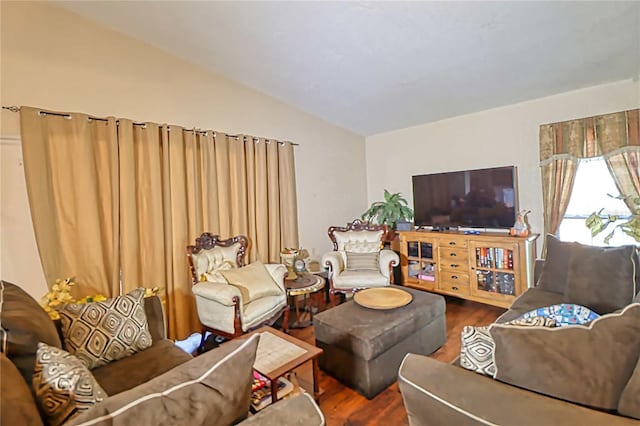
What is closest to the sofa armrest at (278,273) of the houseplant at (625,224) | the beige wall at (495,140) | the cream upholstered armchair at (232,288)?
the cream upholstered armchair at (232,288)

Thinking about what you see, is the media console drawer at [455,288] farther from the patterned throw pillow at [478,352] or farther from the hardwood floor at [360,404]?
the patterned throw pillow at [478,352]

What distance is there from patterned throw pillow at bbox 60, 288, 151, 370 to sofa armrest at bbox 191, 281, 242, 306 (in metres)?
0.60

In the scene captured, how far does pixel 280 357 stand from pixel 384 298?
1073 mm

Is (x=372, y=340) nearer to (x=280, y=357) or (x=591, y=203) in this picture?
(x=280, y=357)

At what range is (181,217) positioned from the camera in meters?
3.07

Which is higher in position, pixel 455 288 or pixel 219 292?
pixel 219 292

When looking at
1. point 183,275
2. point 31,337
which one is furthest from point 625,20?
point 183,275

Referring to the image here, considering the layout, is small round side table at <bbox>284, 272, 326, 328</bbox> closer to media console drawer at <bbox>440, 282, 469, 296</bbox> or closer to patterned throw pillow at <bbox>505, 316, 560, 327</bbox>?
media console drawer at <bbox>440, 282, 469, 296</bbox>

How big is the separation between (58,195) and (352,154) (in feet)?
12.3

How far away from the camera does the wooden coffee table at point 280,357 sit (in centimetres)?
163

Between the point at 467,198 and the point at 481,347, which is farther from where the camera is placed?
the point at 467,198

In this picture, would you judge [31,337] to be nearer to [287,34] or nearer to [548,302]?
[287,34]

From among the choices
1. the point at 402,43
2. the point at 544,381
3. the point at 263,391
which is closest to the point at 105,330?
the point at 263,391

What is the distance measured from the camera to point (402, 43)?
253cm
